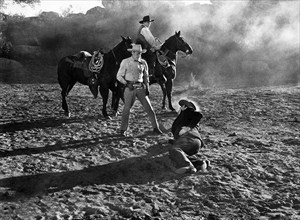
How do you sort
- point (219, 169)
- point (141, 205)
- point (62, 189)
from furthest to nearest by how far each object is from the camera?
point (219, 169) < point (62, 189) < point (141, 205)

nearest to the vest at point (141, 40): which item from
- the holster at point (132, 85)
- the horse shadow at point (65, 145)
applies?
the holster at point (132, 85)

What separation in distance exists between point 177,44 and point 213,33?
19.0 m

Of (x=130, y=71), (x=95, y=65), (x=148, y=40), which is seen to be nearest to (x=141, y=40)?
(x=148, y=40)

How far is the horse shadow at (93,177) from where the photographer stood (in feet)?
17.9

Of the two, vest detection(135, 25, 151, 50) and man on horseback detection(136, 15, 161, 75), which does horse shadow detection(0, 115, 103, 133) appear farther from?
vest detection(135, 25, 151, 50)

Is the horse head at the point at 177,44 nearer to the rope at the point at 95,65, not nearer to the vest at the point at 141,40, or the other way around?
the vest at the point at 141,40

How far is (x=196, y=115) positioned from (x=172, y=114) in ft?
13.7

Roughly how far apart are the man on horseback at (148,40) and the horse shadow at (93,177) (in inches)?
172

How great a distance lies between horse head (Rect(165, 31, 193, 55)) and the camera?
1153 centimetres

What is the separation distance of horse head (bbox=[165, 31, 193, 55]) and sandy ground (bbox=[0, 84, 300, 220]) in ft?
7.07

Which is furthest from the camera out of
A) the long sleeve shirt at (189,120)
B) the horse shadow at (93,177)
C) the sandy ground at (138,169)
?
the long sleeve shirt at (189,120)

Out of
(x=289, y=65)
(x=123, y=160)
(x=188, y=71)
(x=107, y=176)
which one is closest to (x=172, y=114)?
(x=123, y=160)

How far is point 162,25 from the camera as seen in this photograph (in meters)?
30.3

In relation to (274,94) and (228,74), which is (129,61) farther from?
(228,74)
